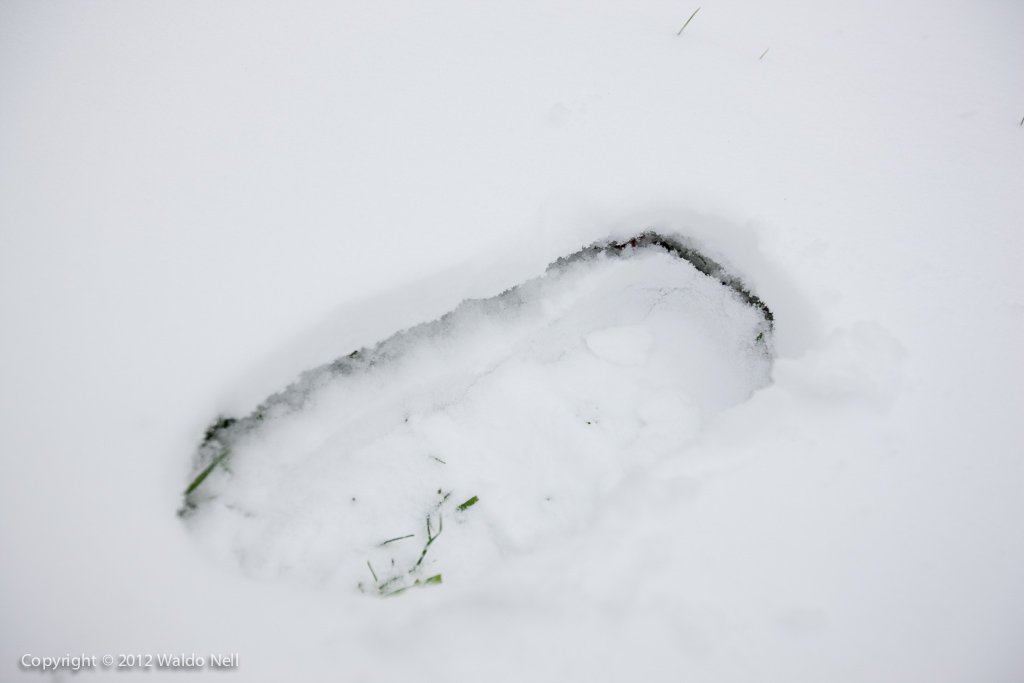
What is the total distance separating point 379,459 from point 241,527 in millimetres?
322

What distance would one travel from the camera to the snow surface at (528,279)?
3.01 feet

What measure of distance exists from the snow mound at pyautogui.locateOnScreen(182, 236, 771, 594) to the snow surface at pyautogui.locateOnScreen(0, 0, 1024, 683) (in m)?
0.07

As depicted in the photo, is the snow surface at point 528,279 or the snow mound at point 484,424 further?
the snow mound at point 484,424

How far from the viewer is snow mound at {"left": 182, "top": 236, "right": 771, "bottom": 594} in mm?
1135

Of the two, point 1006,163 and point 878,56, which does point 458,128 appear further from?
point 1006,163

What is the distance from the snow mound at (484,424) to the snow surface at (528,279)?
7cm

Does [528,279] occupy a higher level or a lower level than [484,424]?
higher

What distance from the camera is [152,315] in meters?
1.05

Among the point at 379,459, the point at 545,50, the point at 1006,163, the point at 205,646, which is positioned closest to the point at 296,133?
the point at 545,50

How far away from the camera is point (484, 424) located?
4.37 feet

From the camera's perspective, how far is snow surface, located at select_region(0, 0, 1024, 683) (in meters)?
0.92

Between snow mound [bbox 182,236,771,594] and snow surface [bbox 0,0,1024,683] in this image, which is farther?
snow mound [bbox 182,236,771,594]

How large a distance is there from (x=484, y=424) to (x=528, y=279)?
1.27 ft

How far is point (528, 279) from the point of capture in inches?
50.4
